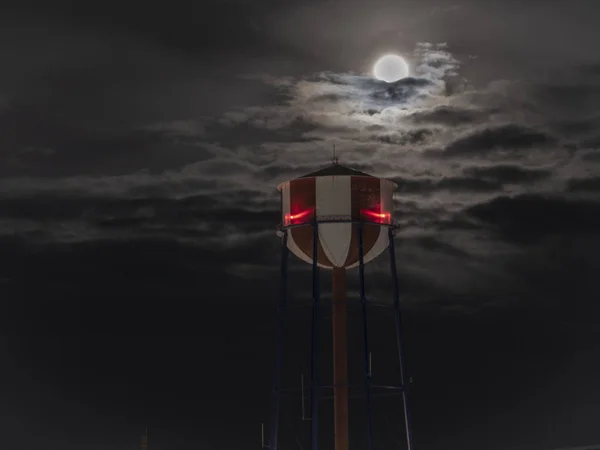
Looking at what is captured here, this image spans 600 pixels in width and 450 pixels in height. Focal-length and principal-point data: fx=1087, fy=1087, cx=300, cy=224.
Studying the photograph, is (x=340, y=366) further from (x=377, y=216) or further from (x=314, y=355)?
(x=377, y=216)

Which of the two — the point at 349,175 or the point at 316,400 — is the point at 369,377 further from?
the point at 349,175

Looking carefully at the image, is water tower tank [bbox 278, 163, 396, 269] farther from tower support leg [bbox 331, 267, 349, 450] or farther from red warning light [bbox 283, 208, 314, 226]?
tower support leg [bbox 331, 267, 349, 450]

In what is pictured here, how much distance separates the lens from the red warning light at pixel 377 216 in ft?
174

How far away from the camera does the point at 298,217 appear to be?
53.5 m

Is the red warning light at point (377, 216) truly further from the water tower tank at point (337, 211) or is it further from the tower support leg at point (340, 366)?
the tower support leg at point (340, 366)

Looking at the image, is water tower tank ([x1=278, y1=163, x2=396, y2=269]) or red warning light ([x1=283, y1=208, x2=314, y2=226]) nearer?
water tower tank ([x1=278, y1=163, x2=396, y2=269])

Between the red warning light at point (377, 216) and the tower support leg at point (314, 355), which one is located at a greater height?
the red warning light at point (377, 216)

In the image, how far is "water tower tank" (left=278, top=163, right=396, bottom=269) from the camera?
52719 millimetres

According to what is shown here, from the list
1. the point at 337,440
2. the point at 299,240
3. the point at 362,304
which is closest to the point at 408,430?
the point at 337,440

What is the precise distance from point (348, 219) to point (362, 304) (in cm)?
416

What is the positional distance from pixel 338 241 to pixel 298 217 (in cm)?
234

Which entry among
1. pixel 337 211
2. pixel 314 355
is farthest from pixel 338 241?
pixel 314 355

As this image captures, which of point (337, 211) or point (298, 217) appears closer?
point (337, 211)

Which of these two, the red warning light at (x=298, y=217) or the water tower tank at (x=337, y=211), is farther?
the red warning light at (x=298, y=217)
